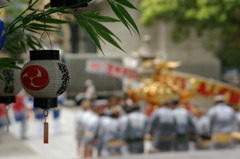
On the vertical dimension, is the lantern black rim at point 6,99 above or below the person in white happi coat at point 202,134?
above

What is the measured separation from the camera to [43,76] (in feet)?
9.93

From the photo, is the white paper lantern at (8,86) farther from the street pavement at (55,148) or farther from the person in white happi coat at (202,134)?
the person in white happi coat at (202,134)

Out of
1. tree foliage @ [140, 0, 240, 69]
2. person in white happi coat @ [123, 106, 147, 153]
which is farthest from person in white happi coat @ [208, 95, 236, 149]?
tree foliage @ [140, 0, 240, 69]

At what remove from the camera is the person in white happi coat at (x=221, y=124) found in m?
10.5

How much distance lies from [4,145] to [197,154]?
3.46m

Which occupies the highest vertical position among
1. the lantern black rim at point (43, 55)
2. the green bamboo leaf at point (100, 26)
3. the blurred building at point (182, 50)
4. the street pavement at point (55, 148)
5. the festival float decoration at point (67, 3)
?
the blurred building at point (182, 50)

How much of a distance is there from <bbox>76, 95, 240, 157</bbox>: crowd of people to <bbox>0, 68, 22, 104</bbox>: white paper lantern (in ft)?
21.2

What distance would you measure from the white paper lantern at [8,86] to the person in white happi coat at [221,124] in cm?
751

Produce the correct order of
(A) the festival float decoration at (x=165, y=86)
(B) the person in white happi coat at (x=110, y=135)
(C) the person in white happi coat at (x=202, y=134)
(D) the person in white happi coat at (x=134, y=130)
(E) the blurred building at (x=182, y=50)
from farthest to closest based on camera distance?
(E) the blurred building at (x=182, y=50) → (A) the festival float decoration at (x=165, y=86) → (C) the person in white happi coat at (x=202, y=134) → (D) the person in white happi coat at (x=134, y=130) → (B) the person in white happi coat at (x=110, y=135)

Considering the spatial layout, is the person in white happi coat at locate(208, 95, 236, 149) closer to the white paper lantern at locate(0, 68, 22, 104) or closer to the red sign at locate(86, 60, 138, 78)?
the red sign at locate(86, 60, 138, 78)

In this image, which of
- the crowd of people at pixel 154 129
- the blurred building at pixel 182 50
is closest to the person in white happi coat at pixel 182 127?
the crowd of people at pixel 154 129

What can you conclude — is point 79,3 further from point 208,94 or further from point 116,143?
point 208,94

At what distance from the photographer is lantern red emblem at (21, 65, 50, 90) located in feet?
9.75

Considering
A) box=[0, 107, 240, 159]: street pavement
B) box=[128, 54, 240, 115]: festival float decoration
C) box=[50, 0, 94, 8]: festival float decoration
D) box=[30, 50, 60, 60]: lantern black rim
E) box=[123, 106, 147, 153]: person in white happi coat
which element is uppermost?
box=[50, 0, 94, 8]: festival float decoration
